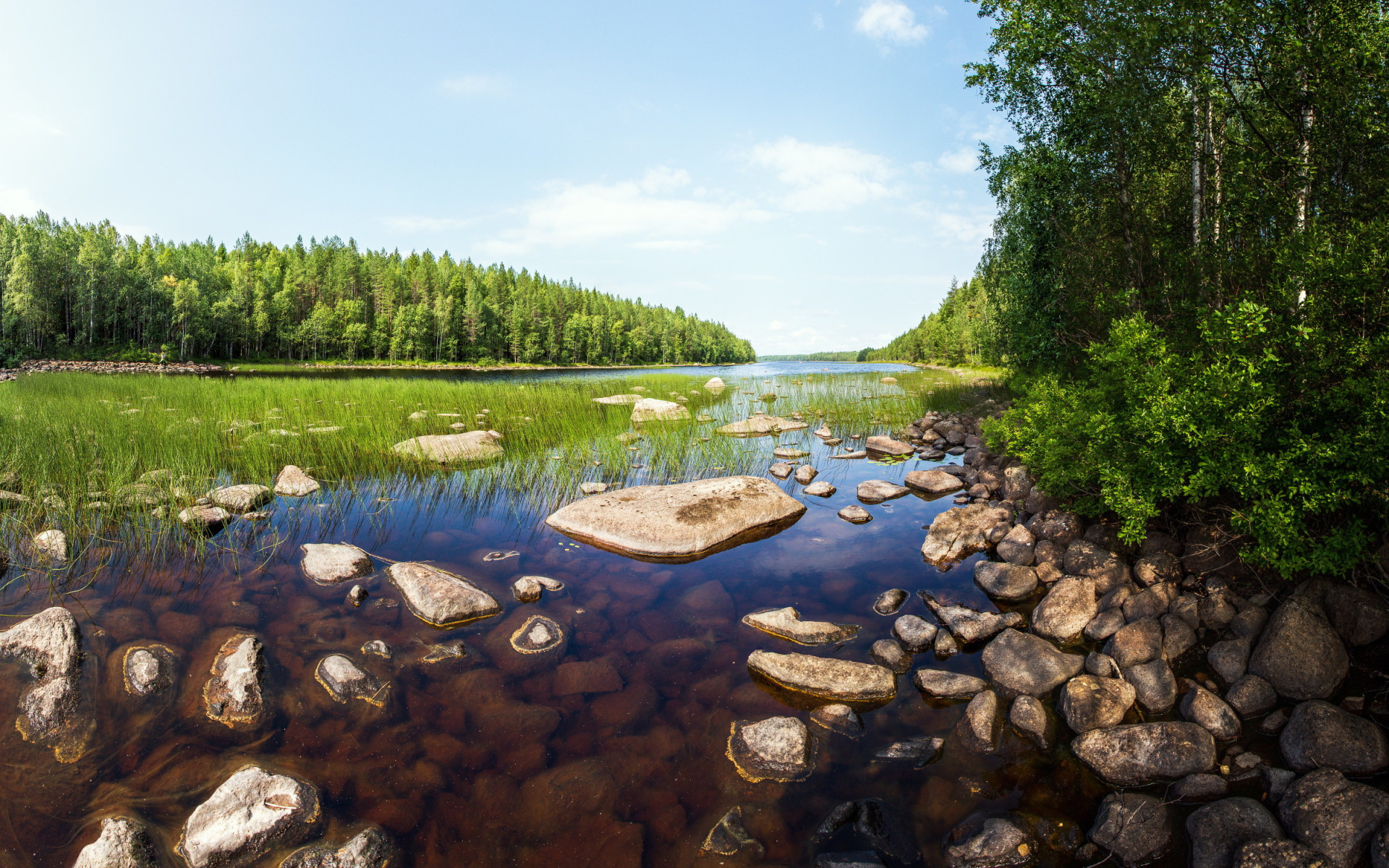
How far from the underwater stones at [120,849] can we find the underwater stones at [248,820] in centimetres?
15

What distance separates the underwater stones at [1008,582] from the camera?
6.35 m

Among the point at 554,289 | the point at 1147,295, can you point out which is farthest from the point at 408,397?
the point at 554,289

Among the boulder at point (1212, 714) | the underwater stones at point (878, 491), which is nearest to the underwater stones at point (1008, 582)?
the boulder at point (1212, 714)

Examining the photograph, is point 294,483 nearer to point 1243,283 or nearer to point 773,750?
point 773,750

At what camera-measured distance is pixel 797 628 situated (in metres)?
5.49

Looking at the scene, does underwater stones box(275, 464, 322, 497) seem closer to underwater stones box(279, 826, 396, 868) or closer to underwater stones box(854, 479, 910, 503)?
underwater stones box(279, 826, 396, 868)

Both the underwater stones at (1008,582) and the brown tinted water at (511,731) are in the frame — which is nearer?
the brown tinted water at (511,731)

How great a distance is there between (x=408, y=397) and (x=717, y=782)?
20.1m

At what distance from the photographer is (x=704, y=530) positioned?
25.7 ft

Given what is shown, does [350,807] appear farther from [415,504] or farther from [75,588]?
[415,504]

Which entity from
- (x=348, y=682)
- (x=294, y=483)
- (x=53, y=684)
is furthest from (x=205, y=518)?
(x=348, y=682)

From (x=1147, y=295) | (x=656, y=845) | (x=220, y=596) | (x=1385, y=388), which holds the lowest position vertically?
(x=656, y=845)

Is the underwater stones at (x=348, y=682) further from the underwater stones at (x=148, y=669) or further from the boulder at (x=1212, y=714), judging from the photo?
the boulder at (x=1212, y=714)

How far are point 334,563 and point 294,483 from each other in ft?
13.0
